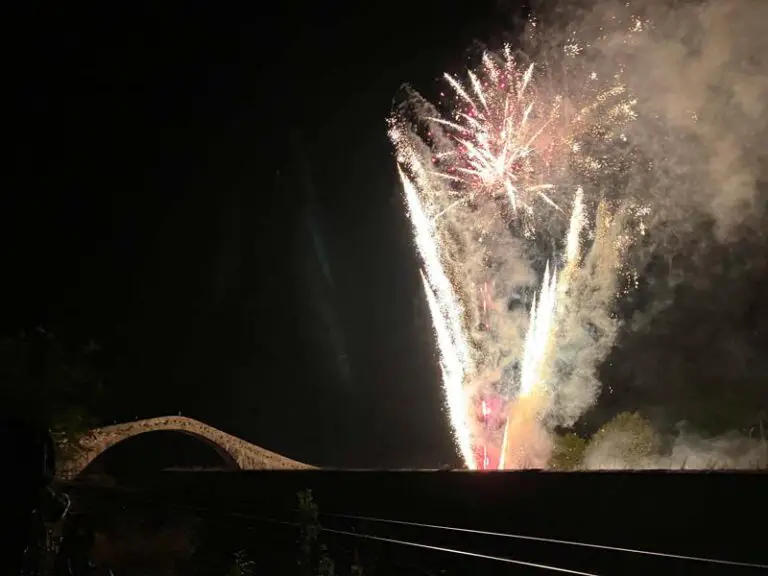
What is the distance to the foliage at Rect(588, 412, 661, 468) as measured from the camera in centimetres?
2539

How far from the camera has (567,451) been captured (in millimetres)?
26031

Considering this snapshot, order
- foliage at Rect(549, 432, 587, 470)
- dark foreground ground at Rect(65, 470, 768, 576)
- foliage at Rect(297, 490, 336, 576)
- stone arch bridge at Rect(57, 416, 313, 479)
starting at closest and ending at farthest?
foliage at Rect(297, 490, 336, 576), dark foreground ground at Rect(65, 470, 768, 576), foliage at Rect(549, 432, 587, 470), stone arch bridge at Rect(57, 416, 313, 479)

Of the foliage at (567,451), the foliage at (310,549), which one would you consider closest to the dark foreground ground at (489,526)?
the foliage at (310,549)

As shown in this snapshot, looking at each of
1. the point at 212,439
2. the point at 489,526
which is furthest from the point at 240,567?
the point at 212,439

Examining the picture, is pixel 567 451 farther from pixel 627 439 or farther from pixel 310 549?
pixel 310 549

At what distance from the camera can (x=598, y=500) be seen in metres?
12.2

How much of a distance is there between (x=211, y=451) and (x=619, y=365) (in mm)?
30492

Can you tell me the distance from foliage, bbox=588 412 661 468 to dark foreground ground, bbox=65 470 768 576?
11.2m

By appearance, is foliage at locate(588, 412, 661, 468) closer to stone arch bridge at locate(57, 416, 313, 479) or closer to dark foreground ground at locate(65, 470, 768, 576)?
dark foreground ground at locate(65, 470, 768, 576)

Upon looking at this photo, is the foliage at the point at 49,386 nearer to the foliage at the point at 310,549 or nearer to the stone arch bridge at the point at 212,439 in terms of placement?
the foliage at the point at 310,549

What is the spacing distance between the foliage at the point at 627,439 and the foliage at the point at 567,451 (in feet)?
1.44

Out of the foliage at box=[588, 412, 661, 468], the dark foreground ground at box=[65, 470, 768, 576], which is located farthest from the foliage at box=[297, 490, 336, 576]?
the foliage at box=[588, 412, 661, 468]

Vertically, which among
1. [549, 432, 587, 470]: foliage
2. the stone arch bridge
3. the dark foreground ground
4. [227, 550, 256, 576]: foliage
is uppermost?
the stone arch bridge

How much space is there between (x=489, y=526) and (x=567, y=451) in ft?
41.1
